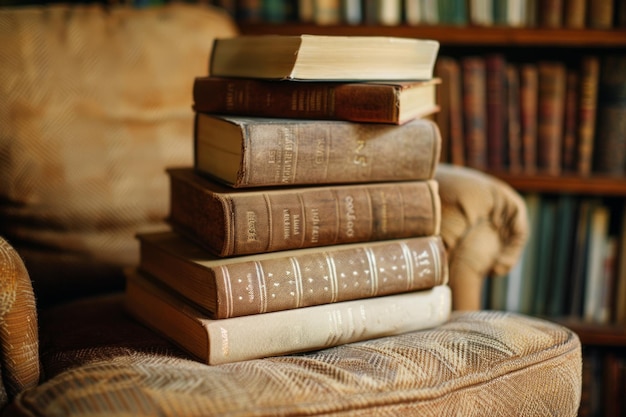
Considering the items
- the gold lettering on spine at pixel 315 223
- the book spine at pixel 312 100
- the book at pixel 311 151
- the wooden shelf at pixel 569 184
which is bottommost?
the wooden shelf at pixel 569 184

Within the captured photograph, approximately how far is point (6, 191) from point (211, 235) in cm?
50

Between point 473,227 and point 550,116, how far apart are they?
547 mm

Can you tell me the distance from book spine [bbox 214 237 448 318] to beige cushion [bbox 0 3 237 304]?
0.48 meters

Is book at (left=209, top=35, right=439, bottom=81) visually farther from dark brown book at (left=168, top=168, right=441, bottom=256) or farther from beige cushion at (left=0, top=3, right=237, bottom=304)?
beige cushion at (left=0, top=3, right=237, bottom=304)

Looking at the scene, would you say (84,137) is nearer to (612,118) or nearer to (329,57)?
(329,57)

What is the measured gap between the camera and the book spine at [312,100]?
841mm

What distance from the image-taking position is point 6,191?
1150 millimetres

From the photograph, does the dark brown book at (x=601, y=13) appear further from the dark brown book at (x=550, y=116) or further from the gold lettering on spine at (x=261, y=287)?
the gold lettering on spine at (x=261, y=287)

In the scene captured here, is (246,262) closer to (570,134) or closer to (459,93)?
(459,93)

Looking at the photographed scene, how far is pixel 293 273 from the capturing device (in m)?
0.82

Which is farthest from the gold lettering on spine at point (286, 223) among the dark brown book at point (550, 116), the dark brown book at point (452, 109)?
the dark brown book at point (550, 116)

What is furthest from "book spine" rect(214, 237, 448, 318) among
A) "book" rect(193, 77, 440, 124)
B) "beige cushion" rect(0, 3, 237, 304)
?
"beige cushion" rect(0, 3, 237, 304)

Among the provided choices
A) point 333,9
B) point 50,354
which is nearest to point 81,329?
point 50,354

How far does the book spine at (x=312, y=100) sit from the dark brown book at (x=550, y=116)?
81 cm
